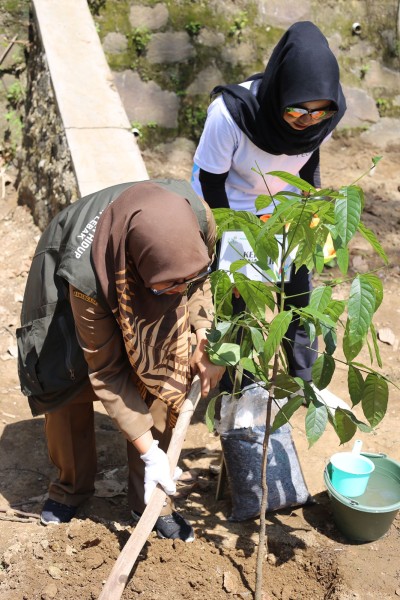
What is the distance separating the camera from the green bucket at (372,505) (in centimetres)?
261

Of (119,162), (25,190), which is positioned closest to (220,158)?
(119,162)

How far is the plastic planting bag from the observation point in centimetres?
279

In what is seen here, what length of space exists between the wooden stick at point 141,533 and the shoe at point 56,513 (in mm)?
688

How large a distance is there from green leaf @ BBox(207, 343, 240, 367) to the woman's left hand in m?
0.28

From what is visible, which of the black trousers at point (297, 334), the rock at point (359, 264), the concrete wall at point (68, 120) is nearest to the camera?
the black trousers at point (297, 334)

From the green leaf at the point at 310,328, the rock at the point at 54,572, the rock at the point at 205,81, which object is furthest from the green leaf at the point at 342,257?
the rock at the point at 205,81

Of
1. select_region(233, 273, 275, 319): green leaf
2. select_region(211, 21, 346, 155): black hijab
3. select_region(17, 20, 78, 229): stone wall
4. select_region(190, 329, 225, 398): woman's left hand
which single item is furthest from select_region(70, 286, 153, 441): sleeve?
select_region(17, 20, 78, 229): stone wall

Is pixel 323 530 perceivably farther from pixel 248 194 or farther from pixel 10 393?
pixel 10 393

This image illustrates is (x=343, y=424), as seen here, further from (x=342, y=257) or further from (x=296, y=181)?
(x=296, y=181)

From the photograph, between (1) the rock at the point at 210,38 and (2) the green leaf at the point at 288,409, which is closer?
(2) the green leaf at the point at 288,409

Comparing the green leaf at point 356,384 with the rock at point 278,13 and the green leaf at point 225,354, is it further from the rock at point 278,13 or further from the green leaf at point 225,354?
the rock at point 278,13

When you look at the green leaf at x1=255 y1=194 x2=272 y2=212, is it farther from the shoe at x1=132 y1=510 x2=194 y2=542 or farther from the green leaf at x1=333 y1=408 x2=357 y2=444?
the shoe at x1=132 y1=510 x2=194 y2=542

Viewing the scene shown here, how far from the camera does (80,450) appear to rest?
280 centimetres

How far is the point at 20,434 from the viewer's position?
131 inches
